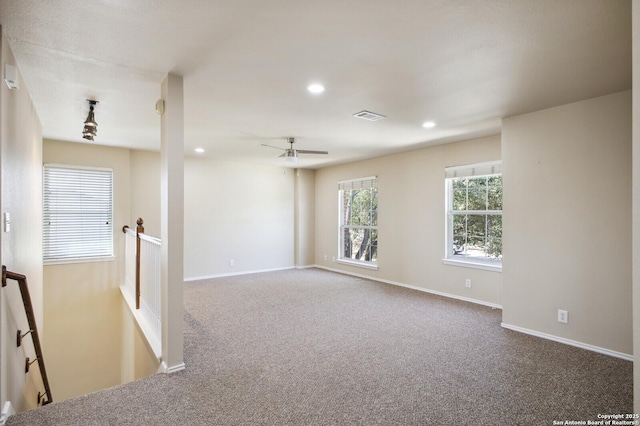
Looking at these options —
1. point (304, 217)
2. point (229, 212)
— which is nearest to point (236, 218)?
point (229, 212)

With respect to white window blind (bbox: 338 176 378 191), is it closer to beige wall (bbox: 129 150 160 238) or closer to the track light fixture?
beige wall (bbox: 129 150 160 238)

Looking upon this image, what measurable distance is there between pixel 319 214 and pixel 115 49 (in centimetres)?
595

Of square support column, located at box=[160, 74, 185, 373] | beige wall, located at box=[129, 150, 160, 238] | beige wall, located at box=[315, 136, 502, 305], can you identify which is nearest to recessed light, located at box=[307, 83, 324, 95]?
square support column, located at box=[160, 74, 185, 373]

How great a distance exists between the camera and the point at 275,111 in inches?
142

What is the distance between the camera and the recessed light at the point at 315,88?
288 centimetres

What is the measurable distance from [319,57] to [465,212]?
3683 millimetres

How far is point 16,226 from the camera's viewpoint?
8.48 ft

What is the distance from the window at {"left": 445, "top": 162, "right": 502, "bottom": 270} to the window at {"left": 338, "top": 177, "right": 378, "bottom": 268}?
167cm

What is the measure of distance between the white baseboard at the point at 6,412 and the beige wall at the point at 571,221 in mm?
4457

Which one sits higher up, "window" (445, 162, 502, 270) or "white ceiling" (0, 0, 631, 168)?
"white ceiling" (0, 0, 631, 168)

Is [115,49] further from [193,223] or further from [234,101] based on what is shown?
[193,223]

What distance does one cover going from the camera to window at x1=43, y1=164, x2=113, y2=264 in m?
4.92

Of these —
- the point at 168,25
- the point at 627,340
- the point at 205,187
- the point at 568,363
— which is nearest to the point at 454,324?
the point at 568,363

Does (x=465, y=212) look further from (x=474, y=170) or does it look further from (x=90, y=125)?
(x=90, y=125)
